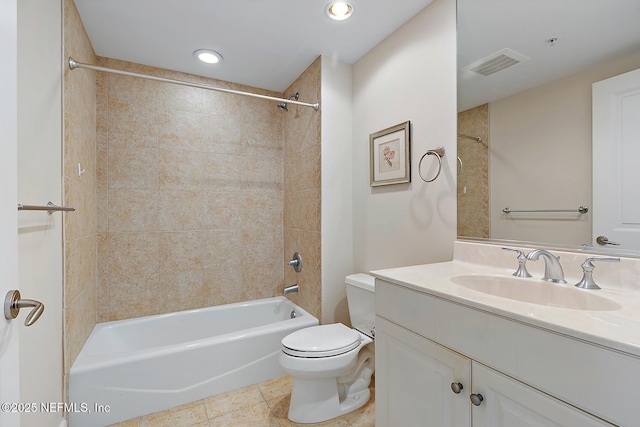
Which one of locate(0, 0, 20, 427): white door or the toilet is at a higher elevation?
locate(0, 0, 20, 427): white door

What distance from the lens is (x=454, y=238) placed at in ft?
4.67

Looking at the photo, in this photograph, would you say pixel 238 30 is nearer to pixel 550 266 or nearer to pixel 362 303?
pixel 362 303

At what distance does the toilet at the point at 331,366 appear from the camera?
1466 millimetres

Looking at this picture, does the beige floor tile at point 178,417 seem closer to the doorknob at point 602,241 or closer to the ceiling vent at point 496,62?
the doorknob at point 602,241

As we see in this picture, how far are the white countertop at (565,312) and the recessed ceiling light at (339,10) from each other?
147 cm

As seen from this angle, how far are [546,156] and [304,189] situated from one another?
1566 mm

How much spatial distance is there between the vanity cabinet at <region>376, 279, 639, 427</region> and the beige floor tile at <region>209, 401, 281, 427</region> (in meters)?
0.72

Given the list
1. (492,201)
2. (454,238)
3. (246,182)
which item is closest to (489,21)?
(492,201)

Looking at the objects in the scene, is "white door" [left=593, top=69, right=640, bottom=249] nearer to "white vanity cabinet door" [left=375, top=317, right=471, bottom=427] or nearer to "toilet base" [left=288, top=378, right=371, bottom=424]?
"white vanity cabinet door" [left=375, top=317, right=471, bottom=427]

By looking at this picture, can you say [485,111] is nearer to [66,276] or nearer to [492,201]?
[492,201]

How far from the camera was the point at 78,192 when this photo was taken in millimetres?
1604

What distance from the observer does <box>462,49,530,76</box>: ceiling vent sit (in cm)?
123

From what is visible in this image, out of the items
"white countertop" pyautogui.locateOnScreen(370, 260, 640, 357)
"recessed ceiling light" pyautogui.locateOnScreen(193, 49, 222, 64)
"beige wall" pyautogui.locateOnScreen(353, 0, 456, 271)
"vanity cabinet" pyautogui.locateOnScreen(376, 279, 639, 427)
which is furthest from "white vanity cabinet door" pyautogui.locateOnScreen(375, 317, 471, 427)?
"recessed ceiling light" pyautogui.locateOnScreen(193, 49, 222, 64)

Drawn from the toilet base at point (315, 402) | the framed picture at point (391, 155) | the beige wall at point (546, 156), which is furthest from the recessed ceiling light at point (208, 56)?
the toilet base at point (315, 402)
